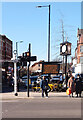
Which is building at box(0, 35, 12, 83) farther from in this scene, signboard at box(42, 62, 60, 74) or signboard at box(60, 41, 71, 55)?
signboard at box(60, 41, 71, 55)

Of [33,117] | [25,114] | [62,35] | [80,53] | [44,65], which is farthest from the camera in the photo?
[80,53]

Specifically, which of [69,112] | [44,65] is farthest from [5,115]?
[44,65]

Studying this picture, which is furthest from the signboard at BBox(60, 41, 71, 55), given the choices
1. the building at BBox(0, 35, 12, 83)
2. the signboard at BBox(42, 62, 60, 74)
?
the building at BBox(0, 35, 12, 83)

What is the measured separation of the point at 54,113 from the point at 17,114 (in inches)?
64.4

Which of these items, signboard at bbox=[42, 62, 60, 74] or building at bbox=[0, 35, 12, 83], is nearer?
signboard at bbox=[42, 62, 60, 74]

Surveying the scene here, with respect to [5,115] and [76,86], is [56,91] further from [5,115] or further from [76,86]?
[5,115]

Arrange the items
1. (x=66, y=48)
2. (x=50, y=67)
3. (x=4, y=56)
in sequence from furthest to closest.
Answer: (x=4, y=56) < (x=66, y=48) < (x=50, y=67)

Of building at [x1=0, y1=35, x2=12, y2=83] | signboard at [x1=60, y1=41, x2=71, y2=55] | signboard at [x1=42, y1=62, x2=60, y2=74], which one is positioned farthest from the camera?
building at [x1=0, y1=35, x2=12, y2=83]

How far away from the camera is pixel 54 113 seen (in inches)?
438

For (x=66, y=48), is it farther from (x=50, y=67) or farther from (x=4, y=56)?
(x=4, y=56)

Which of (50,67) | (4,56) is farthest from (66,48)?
(4,56)

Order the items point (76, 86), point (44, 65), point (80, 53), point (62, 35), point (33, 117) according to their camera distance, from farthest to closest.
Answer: point (80, 53) → point (62, 35) → point (44, 65) → point (76, 86) → point (33, 117)

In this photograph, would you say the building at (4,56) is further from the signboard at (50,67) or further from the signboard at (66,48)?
the signboard at (66,48)

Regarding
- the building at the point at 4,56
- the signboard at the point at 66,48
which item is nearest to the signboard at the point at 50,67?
the signboard at the point at 66,48
